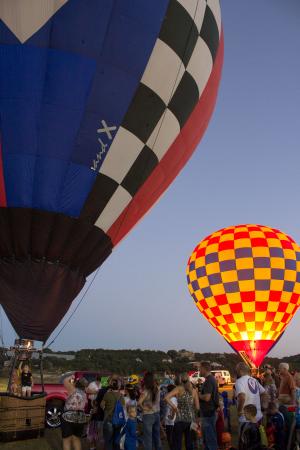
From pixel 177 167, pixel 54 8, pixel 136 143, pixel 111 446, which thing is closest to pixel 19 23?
pixel 54 8

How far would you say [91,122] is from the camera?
742 cm

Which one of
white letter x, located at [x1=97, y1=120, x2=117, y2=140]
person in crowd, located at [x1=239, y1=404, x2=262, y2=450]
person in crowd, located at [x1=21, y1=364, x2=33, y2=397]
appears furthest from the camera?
white letter x, located at [x1=97, y1=120, x2=117, y2=140]

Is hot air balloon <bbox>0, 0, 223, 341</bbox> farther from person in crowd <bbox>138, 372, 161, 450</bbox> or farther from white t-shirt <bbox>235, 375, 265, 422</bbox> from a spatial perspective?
white t-shirt <bbox>235, 375, 265, 422</bbox>

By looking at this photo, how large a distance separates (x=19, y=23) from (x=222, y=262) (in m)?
9.58

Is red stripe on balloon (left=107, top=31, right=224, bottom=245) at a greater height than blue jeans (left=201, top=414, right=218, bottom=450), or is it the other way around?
red stripe on balloon (left=107, top=31, right=224, bottom=245)

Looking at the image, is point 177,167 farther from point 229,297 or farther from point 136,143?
point 229,297

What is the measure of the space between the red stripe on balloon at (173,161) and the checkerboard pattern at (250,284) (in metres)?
5.09

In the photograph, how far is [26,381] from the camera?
674cm

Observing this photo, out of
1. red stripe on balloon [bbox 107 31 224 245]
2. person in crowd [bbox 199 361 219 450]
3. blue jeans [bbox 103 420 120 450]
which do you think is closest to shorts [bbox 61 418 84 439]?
blue jeans [bbox 103 420 120 450]

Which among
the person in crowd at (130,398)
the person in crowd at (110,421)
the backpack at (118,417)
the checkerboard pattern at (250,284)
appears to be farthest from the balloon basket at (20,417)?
the checkerboard pattern at (250,284)

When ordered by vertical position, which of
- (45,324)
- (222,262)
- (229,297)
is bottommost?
(45,324)

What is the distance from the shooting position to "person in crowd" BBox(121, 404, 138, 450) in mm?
4922

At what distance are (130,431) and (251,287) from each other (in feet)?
31.6

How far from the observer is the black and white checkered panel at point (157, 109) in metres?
7.77
